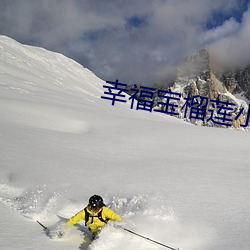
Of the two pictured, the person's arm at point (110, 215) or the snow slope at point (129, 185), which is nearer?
the snow slope at point (129, 185)

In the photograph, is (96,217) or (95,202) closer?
(95,202)

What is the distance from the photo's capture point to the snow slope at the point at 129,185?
17.8ft

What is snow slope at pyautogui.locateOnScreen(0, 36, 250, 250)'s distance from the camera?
17.8 feet

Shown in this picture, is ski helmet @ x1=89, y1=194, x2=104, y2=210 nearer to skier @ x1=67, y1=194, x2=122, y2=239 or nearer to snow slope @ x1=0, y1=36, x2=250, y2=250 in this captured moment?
skier @ x1=67, y1=194, x2=122, y2=239

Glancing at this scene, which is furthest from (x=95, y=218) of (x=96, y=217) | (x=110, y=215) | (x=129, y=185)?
(x=129, y=185)

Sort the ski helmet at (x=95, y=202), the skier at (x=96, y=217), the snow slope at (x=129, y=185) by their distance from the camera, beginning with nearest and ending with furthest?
the snow slope at (x=129, y=185) → the ski helmet at (x=95, y=202) → the skier at (x=96, y=217)

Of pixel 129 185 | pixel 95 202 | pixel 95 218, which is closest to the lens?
pixel 95 202

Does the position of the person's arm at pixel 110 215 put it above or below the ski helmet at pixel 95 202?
below

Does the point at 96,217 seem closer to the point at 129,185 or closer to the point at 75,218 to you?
the point at 75,218

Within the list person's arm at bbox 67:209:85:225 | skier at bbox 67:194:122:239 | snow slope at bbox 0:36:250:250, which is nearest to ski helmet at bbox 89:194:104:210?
skier at bbox 67:194:122:239

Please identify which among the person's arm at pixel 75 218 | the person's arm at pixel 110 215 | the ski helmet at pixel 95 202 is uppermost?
the ski helmet at pixel 95 202

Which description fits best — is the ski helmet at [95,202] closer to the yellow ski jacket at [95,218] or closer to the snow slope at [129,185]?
the yellow ski jacket at [95,218]

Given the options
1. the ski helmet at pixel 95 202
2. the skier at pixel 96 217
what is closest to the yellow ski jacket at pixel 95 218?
the skier at pixel 96 217

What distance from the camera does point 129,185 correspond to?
7.84 meters
